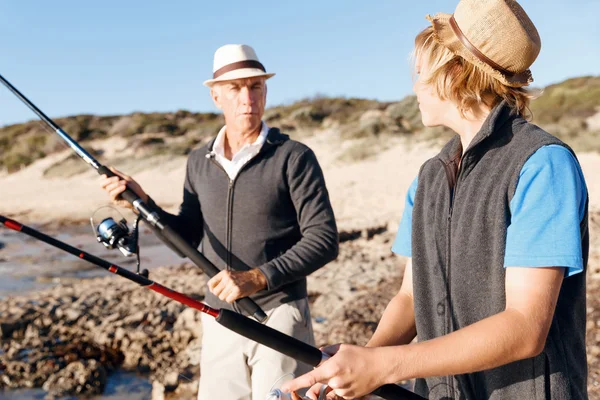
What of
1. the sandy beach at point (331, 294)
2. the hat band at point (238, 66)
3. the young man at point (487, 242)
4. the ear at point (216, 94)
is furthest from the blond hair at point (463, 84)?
the sandy beach at point (331, 294)

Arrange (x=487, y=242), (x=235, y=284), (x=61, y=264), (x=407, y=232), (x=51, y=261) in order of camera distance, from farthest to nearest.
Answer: (x=51, y=261) < (x=61, y=264) < (x=235, y=284) < (x=407, y=232) < (x=487, y=242)

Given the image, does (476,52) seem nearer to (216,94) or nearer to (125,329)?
(216,94)

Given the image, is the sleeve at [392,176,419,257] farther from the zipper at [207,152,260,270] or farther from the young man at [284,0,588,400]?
the zipper at [207,152,260,270]

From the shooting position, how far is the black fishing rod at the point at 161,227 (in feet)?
9.45

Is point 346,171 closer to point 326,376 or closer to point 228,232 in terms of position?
point 228,232

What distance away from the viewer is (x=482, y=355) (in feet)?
4.53

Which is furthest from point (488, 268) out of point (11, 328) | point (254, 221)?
point (11, 328)

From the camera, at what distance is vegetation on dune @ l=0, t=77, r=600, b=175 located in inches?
793

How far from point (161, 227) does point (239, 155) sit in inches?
20.1

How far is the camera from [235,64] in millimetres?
3195

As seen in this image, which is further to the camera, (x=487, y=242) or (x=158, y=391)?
(x=158, y=391)

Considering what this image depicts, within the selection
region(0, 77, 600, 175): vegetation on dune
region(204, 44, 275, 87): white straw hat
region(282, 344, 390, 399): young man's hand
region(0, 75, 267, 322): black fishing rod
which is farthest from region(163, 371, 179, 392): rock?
region(0, 77, 600, 175): vegetation on dune

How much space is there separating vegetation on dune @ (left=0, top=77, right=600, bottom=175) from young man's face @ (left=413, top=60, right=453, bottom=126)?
15.3 meters

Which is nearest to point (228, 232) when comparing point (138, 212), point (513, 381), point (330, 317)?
point (138, 212)
